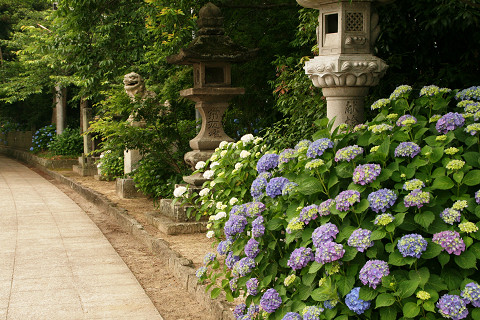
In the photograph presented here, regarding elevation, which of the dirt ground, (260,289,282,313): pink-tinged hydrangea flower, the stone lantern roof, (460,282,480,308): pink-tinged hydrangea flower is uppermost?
the stone lantern roof

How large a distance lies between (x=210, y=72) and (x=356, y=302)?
607cm

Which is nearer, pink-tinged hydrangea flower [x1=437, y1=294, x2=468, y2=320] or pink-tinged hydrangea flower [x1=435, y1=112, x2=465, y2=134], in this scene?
pink-tinged hydrangea flower [x1=437, y1=294, x2=468, y2=320]

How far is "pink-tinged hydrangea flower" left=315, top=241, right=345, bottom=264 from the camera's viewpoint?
274cm

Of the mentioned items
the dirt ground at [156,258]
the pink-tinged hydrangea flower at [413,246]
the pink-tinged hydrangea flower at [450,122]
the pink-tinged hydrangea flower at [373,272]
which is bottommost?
the dirt ground at [156,258]

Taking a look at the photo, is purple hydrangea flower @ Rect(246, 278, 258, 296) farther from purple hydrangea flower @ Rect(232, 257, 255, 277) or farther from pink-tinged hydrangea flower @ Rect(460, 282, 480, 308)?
pink-tinged hydrangea flower @ Rect(460, 282, 480, 308)

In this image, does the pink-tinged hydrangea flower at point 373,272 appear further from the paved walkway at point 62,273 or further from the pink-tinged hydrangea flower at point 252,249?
the paved walkway at point 62,273

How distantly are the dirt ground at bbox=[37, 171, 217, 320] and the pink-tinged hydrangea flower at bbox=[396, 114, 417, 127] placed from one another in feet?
8.16

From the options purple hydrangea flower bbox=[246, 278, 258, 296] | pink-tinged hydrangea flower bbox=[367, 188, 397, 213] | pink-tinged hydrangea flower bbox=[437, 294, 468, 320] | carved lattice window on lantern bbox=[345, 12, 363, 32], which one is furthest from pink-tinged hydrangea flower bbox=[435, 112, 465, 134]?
carved lattice window on lantern bbox=[345, 12, 363, 32]

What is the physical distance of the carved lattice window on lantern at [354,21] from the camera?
16.3 ft

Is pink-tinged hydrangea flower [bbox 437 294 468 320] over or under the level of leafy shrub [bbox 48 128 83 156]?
under

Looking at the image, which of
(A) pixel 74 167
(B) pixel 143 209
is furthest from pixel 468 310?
(A) pixel 74 167

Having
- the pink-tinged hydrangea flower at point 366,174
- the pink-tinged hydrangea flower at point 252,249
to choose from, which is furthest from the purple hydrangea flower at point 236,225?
the pink-tinged hydrangea flower at point 366,174

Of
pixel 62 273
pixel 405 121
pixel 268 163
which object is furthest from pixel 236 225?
pixel 62 273

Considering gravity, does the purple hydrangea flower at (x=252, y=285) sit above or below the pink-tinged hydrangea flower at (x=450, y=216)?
below
